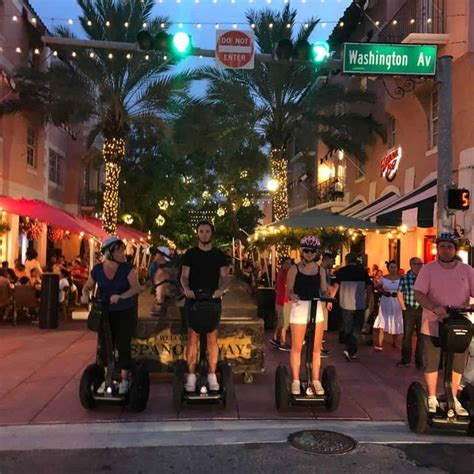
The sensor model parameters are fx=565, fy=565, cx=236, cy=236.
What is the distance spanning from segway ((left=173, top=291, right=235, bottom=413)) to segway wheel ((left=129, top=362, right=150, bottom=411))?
11.8 inches

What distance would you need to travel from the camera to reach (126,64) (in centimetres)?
1725

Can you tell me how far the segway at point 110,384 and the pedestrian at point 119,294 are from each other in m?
0.05

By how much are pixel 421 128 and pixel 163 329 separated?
35.8ft

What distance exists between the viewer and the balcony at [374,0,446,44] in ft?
42.5

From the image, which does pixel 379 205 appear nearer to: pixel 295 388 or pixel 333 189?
pixel 333 189

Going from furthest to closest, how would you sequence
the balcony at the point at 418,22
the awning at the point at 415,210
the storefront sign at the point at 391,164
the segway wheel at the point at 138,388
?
the storefront sign at the point at 391,164
the balcony at the point at 418,22
the awning at the point at 415,210
the segway wheel at the point at 138,388

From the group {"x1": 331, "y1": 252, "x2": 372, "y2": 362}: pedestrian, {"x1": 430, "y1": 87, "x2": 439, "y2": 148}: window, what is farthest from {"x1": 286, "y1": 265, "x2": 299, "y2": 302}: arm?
{"x1": 430, "y1": 87, "x2": 439, "y2": 148}: window

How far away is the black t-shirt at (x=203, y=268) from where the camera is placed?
5711 mm

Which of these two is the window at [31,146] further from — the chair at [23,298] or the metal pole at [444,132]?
the metal pole at [444,132]

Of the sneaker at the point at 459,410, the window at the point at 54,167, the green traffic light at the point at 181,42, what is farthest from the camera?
the window at the point at 54,167

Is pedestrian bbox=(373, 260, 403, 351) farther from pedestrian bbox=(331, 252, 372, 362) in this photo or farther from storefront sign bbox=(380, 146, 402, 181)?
storefront sign bbox=(380, 146, 402, 181)

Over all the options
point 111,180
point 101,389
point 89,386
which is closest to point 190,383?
point 101,389

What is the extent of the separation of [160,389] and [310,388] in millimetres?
1973

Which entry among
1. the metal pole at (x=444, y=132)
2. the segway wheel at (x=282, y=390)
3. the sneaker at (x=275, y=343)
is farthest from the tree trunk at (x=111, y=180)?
the segway wheel at (x=282, y=390)
